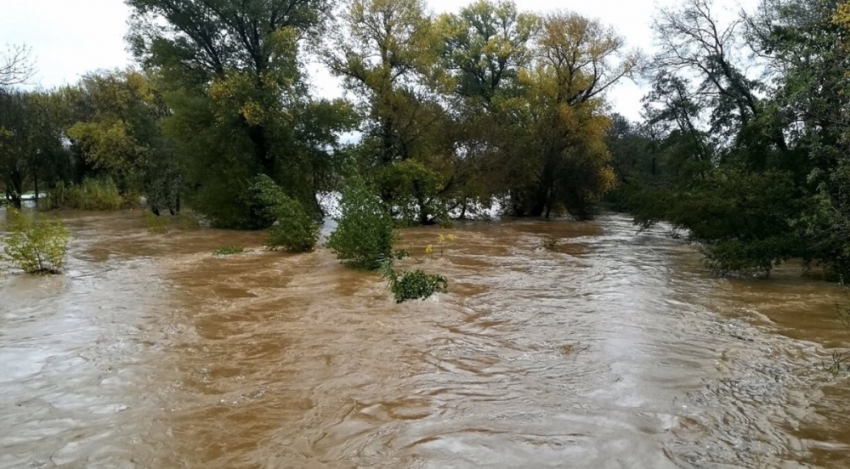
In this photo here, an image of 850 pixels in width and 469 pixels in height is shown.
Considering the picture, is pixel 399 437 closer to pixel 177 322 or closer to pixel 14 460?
pixel 14 460

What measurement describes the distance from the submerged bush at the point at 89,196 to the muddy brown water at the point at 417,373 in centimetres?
2334

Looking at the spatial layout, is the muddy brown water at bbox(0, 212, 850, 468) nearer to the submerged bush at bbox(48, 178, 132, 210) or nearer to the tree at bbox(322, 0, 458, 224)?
the tree at bbox(322, 0, 458, 224)

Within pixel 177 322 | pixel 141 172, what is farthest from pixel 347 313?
pixel 141 172

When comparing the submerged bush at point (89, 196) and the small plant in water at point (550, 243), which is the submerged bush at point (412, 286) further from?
the submerged bush at point (89, 196)

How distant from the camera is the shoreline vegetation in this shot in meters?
13.9

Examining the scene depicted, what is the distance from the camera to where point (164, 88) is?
2477cm

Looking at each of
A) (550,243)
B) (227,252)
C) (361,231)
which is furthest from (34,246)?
(550,243)

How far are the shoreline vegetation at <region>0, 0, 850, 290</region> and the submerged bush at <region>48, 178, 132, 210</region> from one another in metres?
0.12

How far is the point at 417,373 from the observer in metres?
6.21

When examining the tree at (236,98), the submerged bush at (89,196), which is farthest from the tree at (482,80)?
the submerged bush at (89,196)

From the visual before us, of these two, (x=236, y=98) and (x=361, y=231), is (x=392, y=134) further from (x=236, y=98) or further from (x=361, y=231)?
(x=361, y=231)

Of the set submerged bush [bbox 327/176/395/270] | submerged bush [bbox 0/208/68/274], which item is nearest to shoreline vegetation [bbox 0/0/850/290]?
submerged bush [bbox 327/176/395/270]

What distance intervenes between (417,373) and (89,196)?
33.5 m

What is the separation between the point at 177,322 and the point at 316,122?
15838 millimetres
